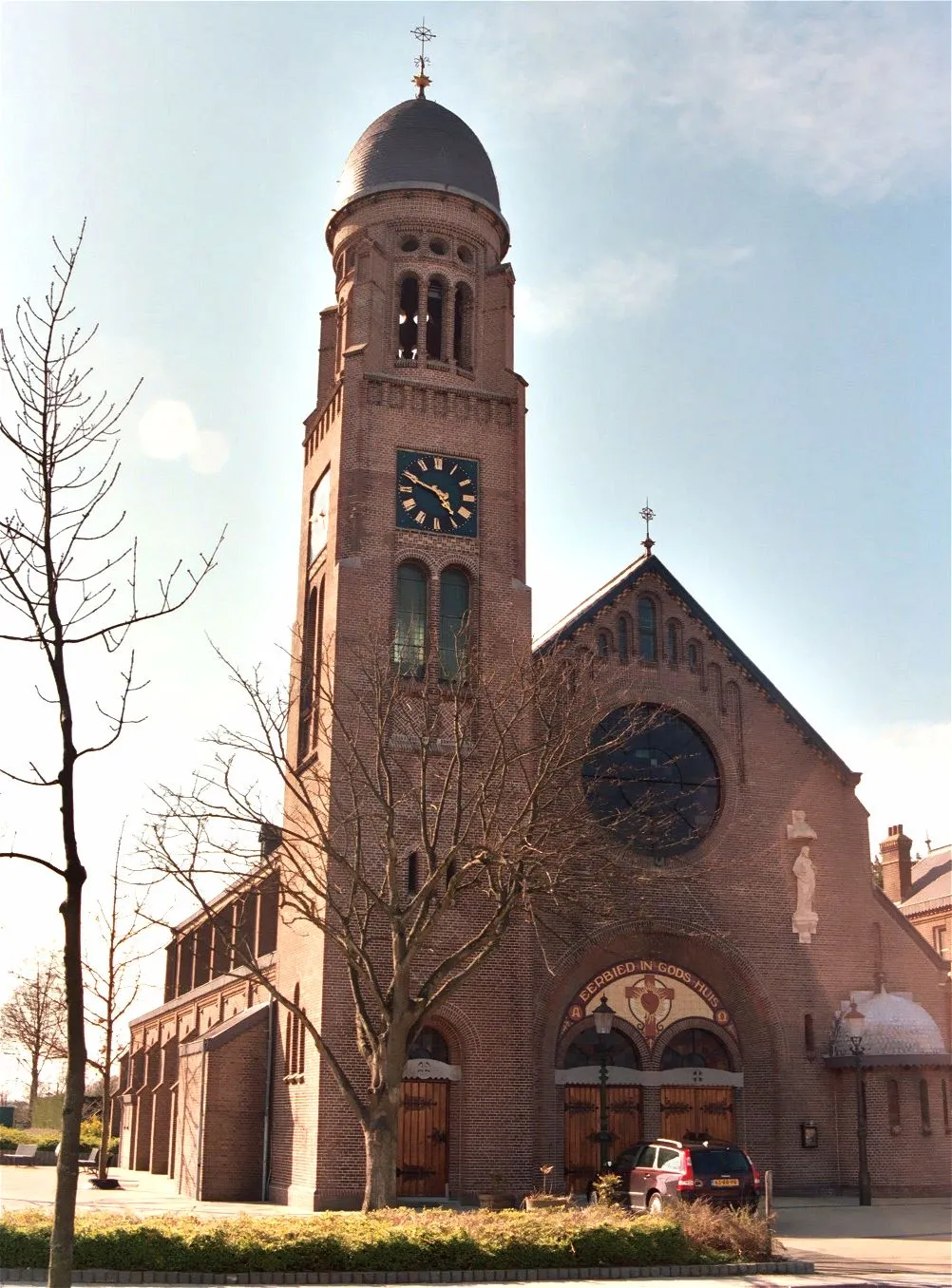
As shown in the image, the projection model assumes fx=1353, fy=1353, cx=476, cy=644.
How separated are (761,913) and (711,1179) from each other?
35.7 feet

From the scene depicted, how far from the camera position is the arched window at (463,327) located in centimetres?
3584

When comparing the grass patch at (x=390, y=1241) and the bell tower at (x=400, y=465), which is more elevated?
the bell tower at (x=400, y=465)

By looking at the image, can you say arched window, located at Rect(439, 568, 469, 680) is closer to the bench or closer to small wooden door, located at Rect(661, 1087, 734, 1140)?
small wooden door, located at Rect(661, 1087, 734, 1140)

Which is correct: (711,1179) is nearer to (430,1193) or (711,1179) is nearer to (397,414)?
(430,1193)

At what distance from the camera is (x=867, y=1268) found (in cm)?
1869

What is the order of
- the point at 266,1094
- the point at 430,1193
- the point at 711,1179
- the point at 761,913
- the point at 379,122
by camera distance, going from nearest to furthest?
the point at 711,1179, the point at 430,1193, the point at 266,1094, the point at 761,913, the point at 379,122

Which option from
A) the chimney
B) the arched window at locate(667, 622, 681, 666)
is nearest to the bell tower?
the arched window at locate(667, 622, 681, 666)

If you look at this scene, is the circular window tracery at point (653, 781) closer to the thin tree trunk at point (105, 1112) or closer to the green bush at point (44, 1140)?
the thin tree trunk at point (105, 1112)

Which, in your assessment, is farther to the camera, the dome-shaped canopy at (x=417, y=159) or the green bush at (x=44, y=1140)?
the green bush at (x=44, y=1140)

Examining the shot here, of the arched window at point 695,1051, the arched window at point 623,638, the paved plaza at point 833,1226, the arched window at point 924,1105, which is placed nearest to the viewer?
the paved plaza at point 833,1226

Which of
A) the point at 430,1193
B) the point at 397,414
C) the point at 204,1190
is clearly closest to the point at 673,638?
the point at 397,414

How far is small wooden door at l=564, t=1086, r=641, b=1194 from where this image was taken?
29766mm

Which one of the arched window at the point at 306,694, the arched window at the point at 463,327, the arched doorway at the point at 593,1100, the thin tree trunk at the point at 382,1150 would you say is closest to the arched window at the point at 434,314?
the arched window at the point at 463,327

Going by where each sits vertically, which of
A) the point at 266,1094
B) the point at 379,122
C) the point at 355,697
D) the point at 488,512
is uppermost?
the point at 379,122
